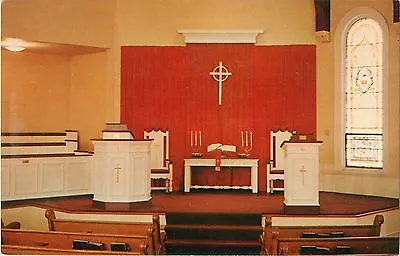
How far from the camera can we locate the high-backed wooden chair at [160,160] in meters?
9.59

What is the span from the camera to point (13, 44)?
362 inches

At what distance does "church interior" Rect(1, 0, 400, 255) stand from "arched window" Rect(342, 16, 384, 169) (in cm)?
2

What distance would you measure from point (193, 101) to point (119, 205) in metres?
2.69

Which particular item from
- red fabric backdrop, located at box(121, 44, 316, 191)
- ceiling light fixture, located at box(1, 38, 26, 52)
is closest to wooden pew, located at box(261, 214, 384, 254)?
red fabric backdrop, located at box(121, 44, 316, 191)

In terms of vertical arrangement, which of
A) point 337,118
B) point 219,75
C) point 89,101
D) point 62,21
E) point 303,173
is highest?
point 62,21

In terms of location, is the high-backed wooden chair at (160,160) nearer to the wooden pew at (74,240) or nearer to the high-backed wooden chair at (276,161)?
the high-backed wooden chair at (276,161)

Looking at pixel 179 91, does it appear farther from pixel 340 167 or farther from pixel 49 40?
pixel 340 167

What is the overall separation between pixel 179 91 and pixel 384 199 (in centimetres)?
354

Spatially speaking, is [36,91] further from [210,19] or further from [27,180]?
[210,19]

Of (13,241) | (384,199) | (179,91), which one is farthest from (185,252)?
(179,91)

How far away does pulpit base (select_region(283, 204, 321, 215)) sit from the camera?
7.54 m

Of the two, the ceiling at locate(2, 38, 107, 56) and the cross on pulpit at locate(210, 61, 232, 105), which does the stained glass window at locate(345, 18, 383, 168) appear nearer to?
the cross on pulpit at locate(210, 61, 232, 105)

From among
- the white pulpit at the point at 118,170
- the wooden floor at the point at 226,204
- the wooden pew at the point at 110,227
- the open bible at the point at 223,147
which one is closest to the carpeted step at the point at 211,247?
the wooden pew at the point at 110,227

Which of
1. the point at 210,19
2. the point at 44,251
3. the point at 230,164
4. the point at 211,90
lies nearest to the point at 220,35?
the point at 210,19
